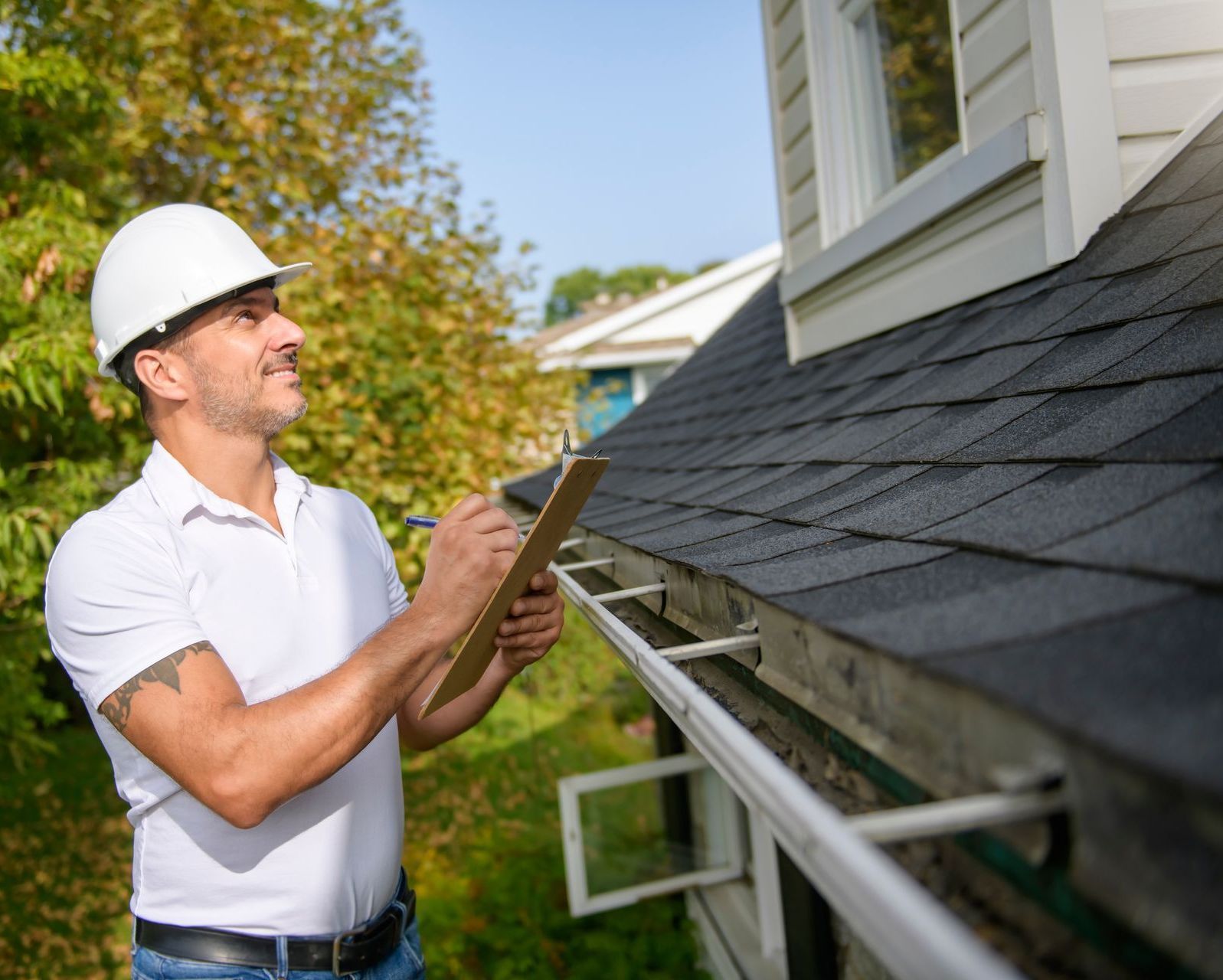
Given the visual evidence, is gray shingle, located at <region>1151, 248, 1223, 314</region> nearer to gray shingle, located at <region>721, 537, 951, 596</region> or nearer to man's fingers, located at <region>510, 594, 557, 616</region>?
gray shingle, located at <region>721, 537, 951, 596</region>

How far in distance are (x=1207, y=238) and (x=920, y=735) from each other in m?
1.41

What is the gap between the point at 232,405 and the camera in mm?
2045

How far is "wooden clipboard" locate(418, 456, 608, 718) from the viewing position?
55.2 inches

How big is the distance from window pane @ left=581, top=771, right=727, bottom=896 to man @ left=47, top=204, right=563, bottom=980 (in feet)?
11.3

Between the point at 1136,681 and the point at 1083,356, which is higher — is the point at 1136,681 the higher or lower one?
the lower one

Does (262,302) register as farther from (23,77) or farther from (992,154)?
(23,77)

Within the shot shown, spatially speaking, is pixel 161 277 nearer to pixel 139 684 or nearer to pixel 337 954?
pixel 139 684

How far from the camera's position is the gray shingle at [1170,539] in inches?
34.6

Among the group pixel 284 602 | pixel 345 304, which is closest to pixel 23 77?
A: pixel 345 304

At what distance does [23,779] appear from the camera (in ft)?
28.7

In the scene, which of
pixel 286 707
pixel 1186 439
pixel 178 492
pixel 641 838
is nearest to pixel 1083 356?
pixel 1186 439

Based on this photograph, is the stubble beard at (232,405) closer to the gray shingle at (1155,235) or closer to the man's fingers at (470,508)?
the man's fingers at (470,508)

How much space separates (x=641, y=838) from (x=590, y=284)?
208 feet

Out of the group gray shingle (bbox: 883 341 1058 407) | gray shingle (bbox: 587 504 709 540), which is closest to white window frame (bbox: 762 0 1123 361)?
gray shingle (bbox: 883 341 1058 407)
